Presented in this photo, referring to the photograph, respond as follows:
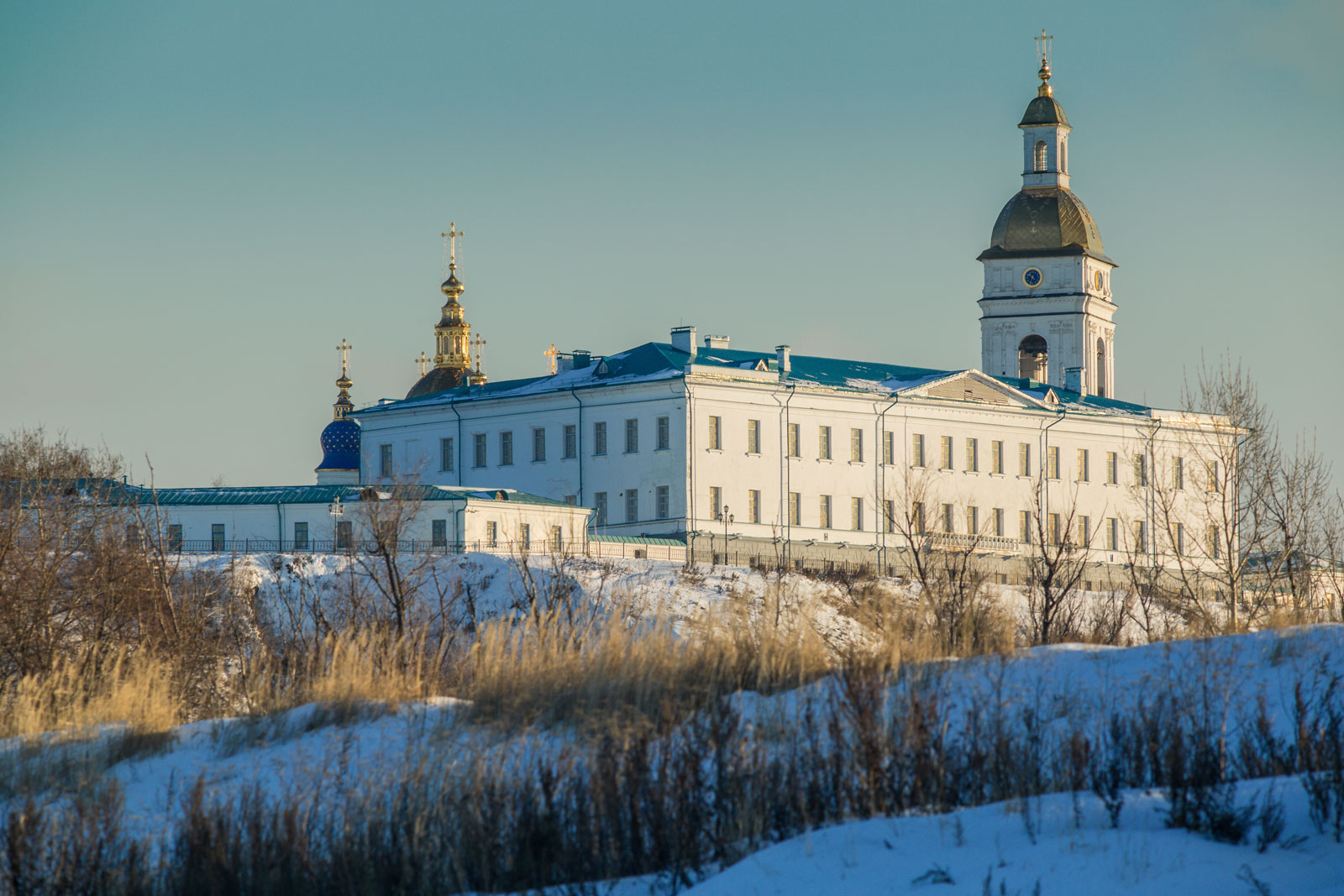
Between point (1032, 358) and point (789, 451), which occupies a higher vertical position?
point (1032, 358)

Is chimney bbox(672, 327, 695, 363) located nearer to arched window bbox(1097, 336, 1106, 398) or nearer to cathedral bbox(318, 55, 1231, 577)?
cathedral bbox(318, 55, 1231, 577)

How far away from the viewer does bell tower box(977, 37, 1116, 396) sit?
89.2 meters

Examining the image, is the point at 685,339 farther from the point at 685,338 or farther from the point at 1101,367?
Answer: the point at 1101,367

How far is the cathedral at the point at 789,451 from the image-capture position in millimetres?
65875

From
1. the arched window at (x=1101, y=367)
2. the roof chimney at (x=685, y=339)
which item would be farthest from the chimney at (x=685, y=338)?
the arched window at (x=1101, y=367)

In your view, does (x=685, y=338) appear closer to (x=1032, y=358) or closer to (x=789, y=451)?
(x=789, y=451)

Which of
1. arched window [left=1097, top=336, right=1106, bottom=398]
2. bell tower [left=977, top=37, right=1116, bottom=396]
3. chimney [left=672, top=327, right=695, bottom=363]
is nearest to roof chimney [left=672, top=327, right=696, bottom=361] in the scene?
chimney [left=672, top=327, right=695, bottom=363]

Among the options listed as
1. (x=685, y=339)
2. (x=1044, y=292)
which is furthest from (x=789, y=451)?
(x=1044, y=292)

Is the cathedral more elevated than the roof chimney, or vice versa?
the roof chimney

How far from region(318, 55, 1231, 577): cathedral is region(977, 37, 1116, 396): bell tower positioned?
7202 millimetres

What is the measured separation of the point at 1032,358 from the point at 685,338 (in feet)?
87.5

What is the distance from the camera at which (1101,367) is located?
303 ft

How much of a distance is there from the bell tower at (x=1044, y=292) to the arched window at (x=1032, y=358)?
0.13 ft

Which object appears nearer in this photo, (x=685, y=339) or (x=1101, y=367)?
(x=685, y=339)
